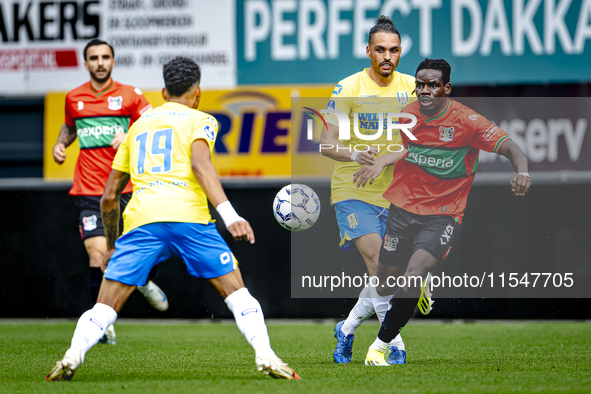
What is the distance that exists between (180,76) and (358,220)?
1823 mm

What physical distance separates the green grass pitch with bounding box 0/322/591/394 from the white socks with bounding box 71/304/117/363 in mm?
229

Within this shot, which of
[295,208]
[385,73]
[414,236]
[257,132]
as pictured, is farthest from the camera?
[257,132]

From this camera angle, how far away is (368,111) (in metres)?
6.05

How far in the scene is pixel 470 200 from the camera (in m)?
8.77

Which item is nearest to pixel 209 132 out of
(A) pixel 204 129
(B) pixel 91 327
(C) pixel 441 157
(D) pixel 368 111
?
(A) pixel 204 129

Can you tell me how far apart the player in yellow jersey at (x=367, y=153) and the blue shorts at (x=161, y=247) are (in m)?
1.58

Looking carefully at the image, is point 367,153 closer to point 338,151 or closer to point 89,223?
point 338,151

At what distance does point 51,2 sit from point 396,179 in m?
8.22

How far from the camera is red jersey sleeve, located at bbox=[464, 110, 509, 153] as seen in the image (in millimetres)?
5805

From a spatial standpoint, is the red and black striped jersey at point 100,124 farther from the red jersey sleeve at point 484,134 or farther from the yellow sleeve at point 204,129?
the red jersey sleeve at point 484,134

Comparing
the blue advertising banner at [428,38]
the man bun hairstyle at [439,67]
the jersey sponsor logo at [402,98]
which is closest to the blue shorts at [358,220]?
the jersey sponsor logo at [402,98]

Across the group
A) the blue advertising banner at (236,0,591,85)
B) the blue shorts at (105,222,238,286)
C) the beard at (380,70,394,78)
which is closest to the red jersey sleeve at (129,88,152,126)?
the beard at (380,70,394,78)

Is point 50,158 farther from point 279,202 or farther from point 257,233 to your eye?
point 279,202

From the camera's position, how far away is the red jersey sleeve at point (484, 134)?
5805 mm
